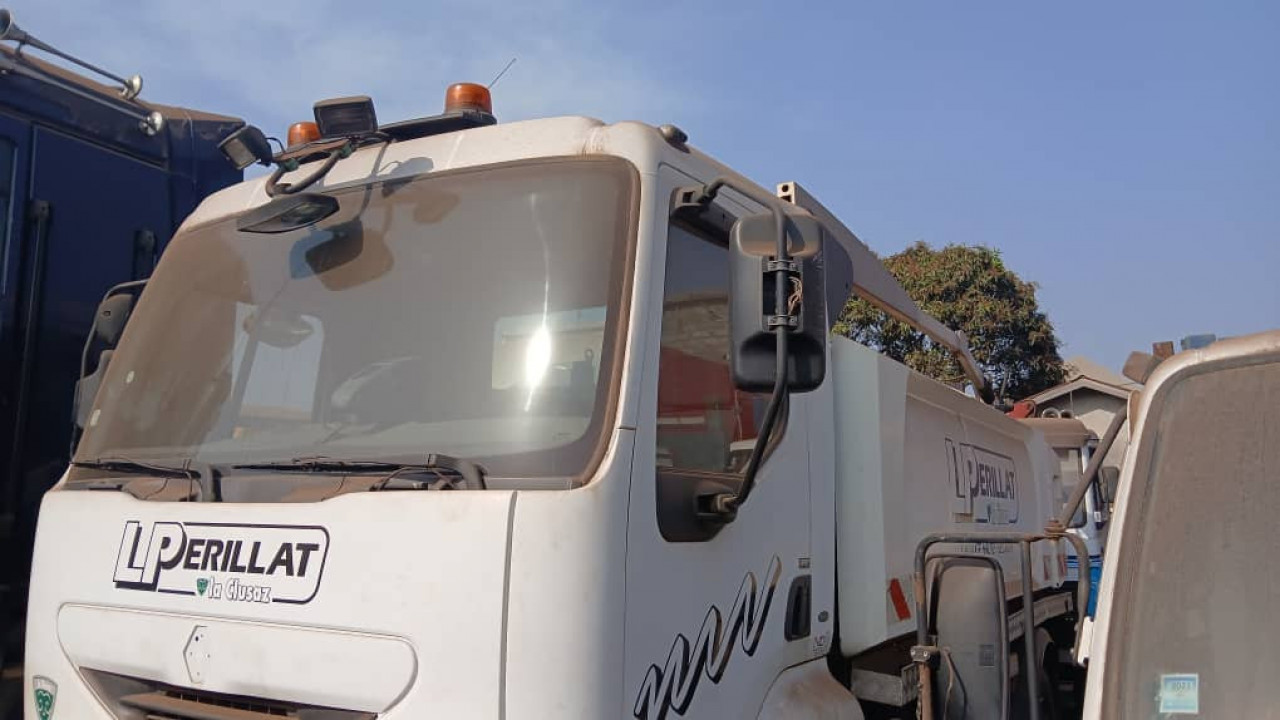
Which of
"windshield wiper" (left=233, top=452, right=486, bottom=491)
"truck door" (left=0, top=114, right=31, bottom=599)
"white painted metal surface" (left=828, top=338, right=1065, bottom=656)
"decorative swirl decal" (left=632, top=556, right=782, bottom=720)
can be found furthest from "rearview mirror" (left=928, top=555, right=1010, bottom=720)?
"truck door" (left=0, top=114, right=31, bottom=599)

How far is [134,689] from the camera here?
266cm

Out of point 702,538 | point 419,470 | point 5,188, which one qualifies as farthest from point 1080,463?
point 5,188

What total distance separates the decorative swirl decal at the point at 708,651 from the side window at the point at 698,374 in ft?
1.13

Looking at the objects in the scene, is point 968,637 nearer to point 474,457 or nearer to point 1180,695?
point 1180,695

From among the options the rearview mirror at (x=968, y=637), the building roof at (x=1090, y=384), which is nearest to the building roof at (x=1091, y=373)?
the building roof at (x=1090, y=384)

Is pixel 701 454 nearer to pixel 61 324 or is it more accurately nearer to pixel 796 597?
pixel 796 597

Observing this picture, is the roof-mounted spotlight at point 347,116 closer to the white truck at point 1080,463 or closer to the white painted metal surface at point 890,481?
the white painted metal surface at point 890,481

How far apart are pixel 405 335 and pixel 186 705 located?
3.42 ft

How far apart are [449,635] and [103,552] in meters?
1.18

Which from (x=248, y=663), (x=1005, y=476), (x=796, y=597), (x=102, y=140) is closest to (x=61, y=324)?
(x=102, y=140)

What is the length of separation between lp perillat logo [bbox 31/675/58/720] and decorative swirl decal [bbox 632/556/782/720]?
1654 mm

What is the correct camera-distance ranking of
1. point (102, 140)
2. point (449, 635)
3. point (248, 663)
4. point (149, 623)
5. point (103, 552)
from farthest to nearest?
point (102, 140) < point (103, 552) < point (149, 623) < point (248, 663) < point (449, 635)

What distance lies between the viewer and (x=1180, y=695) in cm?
193

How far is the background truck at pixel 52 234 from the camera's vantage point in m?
3.82
